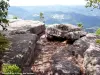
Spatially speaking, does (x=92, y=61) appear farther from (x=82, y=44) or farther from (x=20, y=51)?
(x=20, y=51)

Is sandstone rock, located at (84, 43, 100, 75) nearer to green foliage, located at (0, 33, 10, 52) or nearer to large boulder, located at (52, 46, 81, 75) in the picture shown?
large boulder, located at (52, 46, 81, 75)

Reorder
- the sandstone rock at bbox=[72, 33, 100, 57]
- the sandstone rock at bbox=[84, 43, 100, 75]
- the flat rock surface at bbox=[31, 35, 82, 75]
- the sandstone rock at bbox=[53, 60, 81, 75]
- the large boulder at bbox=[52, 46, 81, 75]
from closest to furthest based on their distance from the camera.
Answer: the sandstone rock at bbox=[84, 43, 100, 75]
the sandstone rock at bbox=[53, 60, 81, 75]
the large boulder at bbox=[52, 46, 81, 75]
the flat rock surface at bbox=[31, 35, 82, 75]
the sandstone rock at bbox=[72, 33, 100, 57]

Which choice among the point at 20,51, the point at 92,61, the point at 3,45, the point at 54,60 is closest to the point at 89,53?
the point at 92,61

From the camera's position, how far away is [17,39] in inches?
974

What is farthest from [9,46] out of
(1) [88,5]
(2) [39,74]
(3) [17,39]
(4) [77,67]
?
(1) [88,5]

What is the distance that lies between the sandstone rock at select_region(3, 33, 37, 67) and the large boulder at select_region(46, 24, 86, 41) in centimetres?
437

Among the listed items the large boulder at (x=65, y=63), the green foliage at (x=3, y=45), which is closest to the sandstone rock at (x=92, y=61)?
the large boulder at (x=65, y=63)

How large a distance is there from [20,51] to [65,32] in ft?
29.1

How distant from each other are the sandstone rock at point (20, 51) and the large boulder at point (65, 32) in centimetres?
437

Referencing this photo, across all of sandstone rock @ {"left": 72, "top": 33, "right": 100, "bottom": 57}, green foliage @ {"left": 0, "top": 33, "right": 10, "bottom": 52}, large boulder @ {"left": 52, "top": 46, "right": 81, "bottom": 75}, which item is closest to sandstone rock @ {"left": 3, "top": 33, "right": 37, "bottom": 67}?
green foliage @ {"left": 0, "top": 33, "right": 10, "bottom": 52}

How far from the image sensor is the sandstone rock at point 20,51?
20.3 m

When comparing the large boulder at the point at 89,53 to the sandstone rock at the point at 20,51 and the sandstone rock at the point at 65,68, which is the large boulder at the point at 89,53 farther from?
the sandstone rock at the point at 20,51

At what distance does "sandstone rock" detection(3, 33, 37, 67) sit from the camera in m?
20.3

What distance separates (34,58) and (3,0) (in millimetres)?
6966
